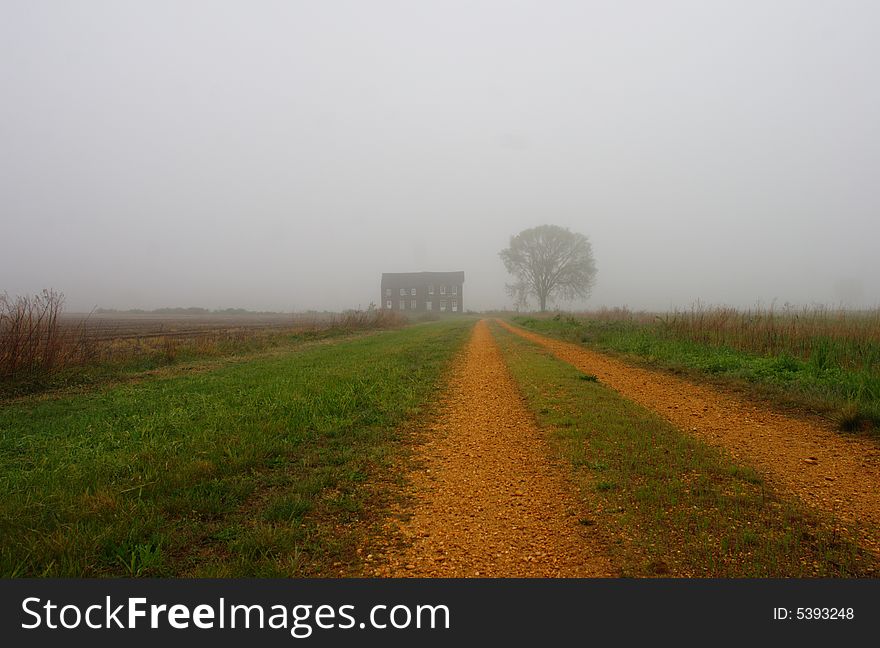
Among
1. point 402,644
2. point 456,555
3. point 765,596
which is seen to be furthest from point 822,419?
point 402,644

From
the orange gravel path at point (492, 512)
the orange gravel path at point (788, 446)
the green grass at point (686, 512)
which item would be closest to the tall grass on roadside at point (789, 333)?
the orange gravel path at point (788, 446)

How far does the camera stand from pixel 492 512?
342 centimetres

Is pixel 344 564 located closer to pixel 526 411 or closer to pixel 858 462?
pixel 526 411

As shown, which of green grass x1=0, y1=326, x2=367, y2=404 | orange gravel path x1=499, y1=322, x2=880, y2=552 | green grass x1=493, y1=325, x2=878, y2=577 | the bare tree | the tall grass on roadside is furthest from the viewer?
the bare tree

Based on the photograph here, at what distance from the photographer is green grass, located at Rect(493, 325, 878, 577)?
→ 2539 mm

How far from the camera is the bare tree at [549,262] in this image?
5741 centimetres

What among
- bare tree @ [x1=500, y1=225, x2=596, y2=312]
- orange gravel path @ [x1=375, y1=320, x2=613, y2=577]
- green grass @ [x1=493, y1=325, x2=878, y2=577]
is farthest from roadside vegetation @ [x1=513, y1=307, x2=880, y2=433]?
bare tree @ [x1=500, y1=225, x2=596, y2=312]

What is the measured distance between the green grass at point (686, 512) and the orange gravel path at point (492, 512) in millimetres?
236

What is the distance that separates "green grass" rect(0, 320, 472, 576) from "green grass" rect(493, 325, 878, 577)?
2.12 m

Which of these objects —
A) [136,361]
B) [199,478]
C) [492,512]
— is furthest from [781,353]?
[136,361]

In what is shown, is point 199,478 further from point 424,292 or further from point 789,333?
point 424,292

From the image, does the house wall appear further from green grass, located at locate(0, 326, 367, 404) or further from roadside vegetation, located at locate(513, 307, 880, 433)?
roadside vegetation, located at locate(513, 307, 880, 433)

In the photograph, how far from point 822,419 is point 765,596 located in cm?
560

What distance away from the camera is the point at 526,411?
6734 mm
